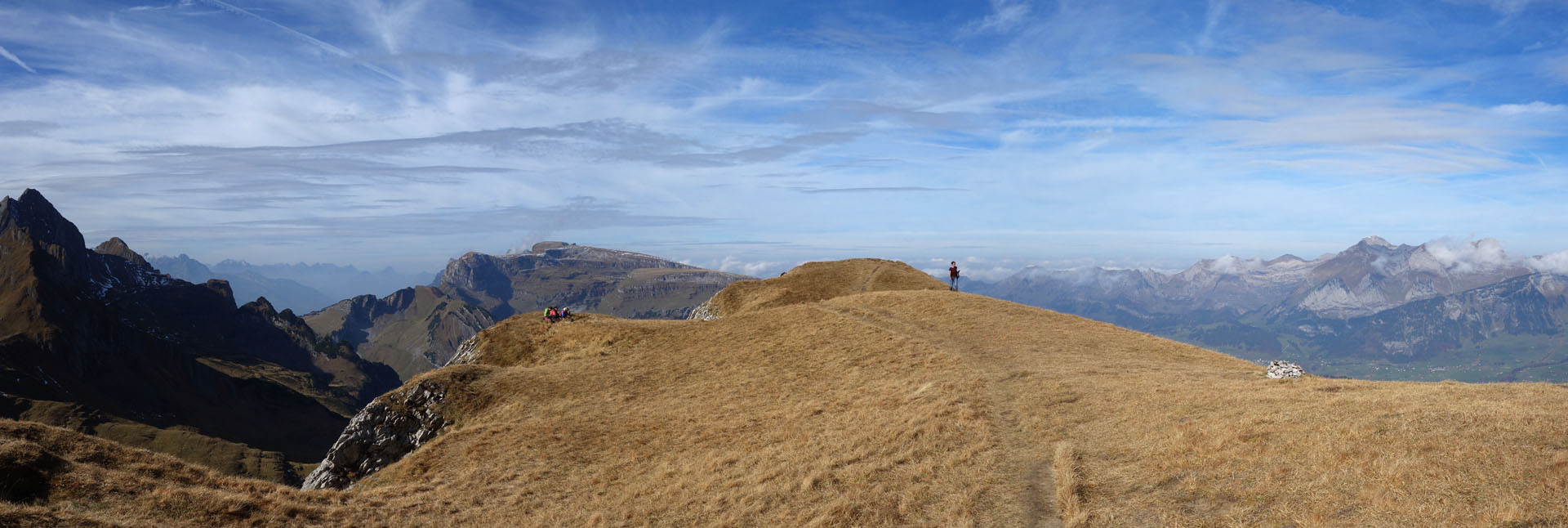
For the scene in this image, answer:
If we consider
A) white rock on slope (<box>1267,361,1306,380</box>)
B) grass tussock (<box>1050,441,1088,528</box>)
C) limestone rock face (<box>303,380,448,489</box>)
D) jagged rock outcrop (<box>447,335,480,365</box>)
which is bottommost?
limestone rock face (<box>303,380,448,489</box>)

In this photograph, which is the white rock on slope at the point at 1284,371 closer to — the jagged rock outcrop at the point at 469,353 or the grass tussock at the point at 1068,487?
the grass tussock at the point at 1068,487

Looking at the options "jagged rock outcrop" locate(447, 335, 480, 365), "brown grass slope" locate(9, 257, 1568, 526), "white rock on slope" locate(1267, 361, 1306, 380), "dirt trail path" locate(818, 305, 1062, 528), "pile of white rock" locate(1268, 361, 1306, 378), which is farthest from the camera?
"jagged rock outcrop" locate(447, 335, 480, 365)

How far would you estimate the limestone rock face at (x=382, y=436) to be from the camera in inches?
1447

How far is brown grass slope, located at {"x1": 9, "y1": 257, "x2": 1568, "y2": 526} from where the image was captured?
50.3 ft

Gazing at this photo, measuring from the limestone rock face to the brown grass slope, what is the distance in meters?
1.84

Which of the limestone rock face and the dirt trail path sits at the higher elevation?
the dirt trail path

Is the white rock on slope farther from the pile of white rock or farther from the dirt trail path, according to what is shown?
the dirt trail path

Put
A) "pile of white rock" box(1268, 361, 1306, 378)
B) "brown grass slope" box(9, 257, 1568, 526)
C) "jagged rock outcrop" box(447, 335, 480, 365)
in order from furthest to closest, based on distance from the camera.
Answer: "jagged rock outcrop" box(447, 335, 480, 365) → "pile of white rock" box(1268, 361, 1306, 378) → "brown grass slope" box(9, 257, 1568, 526)

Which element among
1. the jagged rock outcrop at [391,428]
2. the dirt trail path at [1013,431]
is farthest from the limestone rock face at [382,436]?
the dirt trail path at [1013,431]

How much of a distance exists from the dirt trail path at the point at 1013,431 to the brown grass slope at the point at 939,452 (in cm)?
12

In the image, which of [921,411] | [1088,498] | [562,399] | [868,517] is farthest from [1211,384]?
[562,399]

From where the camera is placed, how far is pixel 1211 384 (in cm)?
2870

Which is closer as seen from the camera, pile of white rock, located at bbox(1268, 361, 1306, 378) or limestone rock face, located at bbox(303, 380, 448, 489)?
pile of white rock, located at bbox(1268, 361, 1306, 378)

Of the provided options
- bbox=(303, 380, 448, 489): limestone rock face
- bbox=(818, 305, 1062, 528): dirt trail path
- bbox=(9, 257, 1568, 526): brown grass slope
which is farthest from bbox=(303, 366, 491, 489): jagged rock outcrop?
bbox=(818, 305, 1062, 528): dirt trail path
